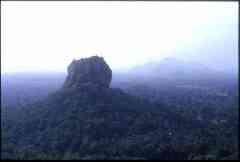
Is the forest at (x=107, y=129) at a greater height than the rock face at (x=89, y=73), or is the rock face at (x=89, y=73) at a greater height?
the rock face at (x=89, y=73)

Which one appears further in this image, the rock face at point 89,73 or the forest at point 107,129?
the rock face at point 89,73

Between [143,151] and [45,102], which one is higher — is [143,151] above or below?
below

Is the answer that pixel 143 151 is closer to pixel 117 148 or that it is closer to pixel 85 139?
pixel 117 148

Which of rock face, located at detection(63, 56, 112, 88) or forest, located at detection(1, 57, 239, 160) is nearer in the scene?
forest, located at detection(1, 57, 239, 160)

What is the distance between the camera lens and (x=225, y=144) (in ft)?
146

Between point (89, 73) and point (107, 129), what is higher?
point (89, 73)

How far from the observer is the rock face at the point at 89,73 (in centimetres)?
6788

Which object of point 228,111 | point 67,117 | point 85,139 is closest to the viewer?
point 85,139

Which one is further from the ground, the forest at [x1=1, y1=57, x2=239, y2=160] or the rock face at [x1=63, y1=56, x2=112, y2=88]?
the rock face at [x1=63, y1=56, x2=112, y2=88]

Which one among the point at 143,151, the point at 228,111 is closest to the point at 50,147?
the point at 143,151

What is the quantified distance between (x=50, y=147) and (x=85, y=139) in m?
4.61

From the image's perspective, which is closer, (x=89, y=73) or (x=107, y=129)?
(x=107, y=129)

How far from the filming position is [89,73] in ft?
224

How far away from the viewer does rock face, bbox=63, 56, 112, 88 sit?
67.9m
